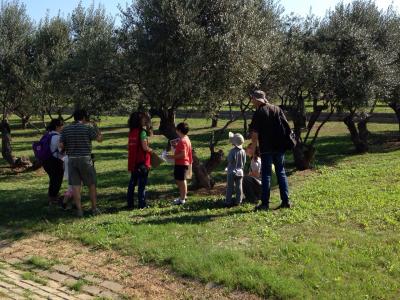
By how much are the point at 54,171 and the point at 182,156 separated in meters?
2.63

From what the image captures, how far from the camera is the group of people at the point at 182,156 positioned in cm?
830

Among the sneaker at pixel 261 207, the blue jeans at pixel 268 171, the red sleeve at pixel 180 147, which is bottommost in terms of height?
the sneaker at pixel 261 207

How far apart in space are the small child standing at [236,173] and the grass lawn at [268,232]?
13.4 inches

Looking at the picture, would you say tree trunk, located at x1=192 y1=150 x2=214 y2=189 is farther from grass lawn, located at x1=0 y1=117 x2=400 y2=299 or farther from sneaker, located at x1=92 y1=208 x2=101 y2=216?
sneaker, located at x1=92 y1=208 x2=101 y2=216

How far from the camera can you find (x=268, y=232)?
7098 millimetres

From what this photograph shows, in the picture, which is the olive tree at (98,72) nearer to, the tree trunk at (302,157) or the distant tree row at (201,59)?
the distant tree row at (201,59)

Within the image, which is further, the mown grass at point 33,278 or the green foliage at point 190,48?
the green foliage at point 190,48

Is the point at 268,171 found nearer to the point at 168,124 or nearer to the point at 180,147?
the point at 180,147

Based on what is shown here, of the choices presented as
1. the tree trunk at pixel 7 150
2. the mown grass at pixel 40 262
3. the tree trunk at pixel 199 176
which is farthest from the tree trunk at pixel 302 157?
the tree trunk at pixel 7 150

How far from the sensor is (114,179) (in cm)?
1386

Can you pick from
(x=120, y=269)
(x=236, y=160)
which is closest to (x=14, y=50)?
(x=236, y=160)

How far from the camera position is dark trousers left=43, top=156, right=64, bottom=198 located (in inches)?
398

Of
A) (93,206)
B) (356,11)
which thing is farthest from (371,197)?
(356,11)

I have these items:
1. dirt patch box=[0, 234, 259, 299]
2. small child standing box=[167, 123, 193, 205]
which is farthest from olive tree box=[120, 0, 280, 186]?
dirt patch box=[0, 234, 259, 299]
